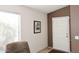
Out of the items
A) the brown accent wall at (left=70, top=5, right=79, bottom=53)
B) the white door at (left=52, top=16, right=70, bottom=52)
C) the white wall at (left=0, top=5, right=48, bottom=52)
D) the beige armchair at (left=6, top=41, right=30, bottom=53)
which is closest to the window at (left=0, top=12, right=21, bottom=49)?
the white wall at (left=0, top=5, right=48, bottom=52)

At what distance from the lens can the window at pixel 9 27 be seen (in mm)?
2885

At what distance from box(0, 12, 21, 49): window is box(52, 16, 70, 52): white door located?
90.6 inches

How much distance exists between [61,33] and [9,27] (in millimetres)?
2661

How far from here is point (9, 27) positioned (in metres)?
3.12

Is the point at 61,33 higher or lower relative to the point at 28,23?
lower

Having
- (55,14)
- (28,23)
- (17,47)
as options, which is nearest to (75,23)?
(28,23)

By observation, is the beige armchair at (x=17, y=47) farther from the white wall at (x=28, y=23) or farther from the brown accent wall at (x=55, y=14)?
the brown accent wall at (x=55, y=14)

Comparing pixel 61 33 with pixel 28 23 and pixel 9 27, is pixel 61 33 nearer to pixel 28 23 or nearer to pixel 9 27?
pixel 28 23

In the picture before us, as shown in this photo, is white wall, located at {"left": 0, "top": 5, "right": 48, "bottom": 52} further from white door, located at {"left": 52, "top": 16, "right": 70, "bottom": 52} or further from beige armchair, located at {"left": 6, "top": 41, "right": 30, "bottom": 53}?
beige armchair, located at {"left": 6, "top": 41, "right": 30, "bottom": 53}

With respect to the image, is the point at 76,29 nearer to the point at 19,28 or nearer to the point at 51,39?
the point at 19,28

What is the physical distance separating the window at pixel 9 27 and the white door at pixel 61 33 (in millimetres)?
2300

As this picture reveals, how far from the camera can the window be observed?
288 centimetres

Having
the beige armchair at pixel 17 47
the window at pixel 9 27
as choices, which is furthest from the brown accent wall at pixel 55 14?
the beige armchair at pixel 17 47
